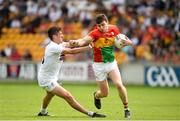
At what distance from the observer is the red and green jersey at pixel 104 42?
16.2m

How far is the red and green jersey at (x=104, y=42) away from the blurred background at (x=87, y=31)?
14570mm

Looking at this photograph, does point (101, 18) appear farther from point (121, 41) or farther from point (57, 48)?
point (57, 48)

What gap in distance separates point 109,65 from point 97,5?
18.9 meters

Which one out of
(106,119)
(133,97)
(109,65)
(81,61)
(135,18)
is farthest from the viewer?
(135,18)

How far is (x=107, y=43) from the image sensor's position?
16.3 metres

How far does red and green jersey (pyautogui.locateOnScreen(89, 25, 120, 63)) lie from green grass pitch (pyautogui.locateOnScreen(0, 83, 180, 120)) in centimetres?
148

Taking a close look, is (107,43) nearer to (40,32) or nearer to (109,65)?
(109,65)

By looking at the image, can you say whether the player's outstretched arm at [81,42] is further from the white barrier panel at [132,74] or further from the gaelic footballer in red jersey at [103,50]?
the white barrier panel at [132,74]

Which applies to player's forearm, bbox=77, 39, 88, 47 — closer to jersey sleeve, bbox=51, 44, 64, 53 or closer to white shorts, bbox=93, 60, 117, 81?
jersey sleeve, bbox=51, 44, 64, 53

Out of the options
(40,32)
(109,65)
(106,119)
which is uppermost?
(40,32)

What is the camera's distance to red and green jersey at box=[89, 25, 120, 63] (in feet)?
53.2

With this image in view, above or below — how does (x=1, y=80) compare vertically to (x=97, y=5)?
below

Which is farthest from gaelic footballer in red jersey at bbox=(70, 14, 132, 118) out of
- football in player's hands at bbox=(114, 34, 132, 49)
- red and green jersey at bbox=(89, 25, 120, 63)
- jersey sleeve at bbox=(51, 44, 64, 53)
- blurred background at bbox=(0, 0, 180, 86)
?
blurred background at bbox=(0, 0, 180, 86)

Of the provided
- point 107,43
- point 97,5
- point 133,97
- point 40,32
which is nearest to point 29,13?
point 40,32
